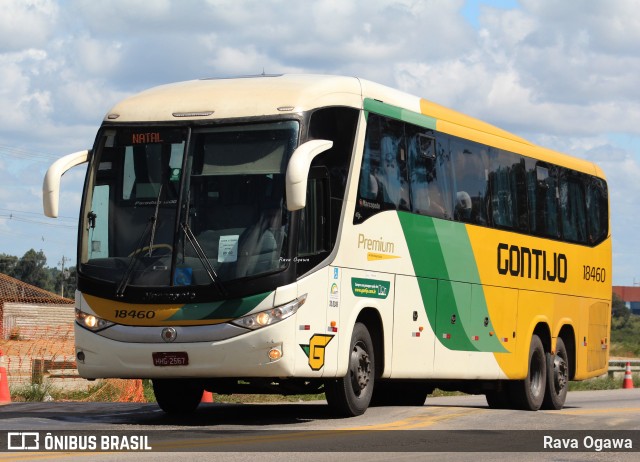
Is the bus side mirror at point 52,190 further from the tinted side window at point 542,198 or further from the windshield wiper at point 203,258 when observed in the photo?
the tinted side window at point 542,198

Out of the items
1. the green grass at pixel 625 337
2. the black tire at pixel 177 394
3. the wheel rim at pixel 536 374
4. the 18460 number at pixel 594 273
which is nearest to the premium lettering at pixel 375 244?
the black tire at pixel 177 394

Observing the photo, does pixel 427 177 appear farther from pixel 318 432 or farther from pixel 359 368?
pixel 318 432

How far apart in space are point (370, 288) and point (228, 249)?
2.34 m

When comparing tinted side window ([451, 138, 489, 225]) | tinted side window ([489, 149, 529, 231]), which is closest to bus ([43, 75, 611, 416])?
tinted side window ([451, 138, 489, 225])

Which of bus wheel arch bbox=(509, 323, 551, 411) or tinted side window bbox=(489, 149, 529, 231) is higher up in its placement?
tinted side window bbox=(489, 149, 529, 231)

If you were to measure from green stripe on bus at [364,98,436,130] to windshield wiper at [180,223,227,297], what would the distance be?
2.90 m

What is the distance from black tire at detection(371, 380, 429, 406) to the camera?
2050cm

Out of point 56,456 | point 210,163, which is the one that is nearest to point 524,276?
point 210,163

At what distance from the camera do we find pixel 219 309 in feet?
47.0

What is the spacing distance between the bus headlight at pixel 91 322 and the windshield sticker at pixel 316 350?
2183mm

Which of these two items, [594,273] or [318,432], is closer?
[318,432]

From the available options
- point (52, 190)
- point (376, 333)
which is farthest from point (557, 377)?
point (52, 190)

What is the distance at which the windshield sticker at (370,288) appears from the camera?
15719 mm

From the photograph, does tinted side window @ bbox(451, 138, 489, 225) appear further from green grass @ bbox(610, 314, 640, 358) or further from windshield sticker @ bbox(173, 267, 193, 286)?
green grass @ bbox(610, 314, 640, 358)
